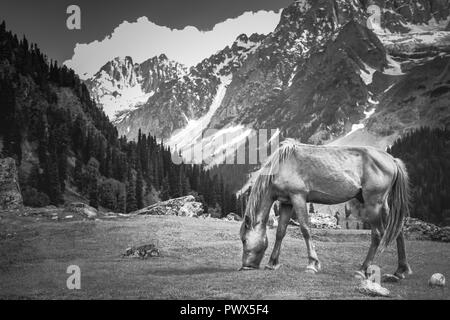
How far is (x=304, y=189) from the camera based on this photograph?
19328mm

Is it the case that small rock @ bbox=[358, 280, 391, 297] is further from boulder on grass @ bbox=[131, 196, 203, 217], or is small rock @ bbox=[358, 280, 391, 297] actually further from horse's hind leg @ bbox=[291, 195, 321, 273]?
boulder on grass @ bbox=[131, 196, 203, 217]

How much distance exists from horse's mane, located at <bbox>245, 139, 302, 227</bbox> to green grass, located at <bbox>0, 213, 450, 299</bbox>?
7.77 feet

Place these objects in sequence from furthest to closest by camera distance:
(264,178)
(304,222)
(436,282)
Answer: (264,178) < (304,222) < (436,282)

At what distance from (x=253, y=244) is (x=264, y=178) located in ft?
8.13

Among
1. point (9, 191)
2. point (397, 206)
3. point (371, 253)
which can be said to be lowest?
point (9, 191)

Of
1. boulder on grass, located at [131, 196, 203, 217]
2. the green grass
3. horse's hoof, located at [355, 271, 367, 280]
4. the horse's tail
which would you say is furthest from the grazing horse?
boulder on grass, located at [131, 196, 203, 217]

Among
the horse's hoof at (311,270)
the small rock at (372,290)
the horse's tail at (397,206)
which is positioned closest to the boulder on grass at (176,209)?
the horse's hoof at (311,270)

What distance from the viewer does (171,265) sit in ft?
78.2

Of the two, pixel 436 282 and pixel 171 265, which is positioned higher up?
pixel 436 282

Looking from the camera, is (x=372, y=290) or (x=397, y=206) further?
(x=397, y=206)

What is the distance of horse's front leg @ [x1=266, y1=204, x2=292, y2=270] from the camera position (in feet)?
64.6

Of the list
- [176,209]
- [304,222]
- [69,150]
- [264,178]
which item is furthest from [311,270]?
[69,150]

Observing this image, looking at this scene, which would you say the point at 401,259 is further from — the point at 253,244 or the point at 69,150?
the point at 69,150
